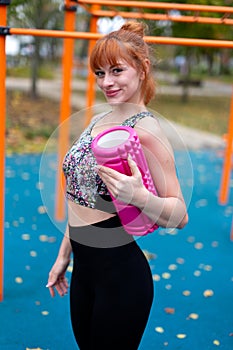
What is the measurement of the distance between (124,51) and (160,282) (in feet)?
8.23

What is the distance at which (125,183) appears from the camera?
55.6 inches

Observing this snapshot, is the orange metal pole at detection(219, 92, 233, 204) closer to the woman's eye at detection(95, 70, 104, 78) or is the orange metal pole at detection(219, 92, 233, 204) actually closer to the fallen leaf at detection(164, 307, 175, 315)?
the fallen leaf at detection(164, 307, 175, 315)

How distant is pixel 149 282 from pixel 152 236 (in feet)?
10.1

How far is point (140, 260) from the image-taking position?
1.71 metres

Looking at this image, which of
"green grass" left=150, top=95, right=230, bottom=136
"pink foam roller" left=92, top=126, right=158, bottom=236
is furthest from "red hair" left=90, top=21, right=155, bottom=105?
"green grass" left=150, top=95, right=230, bottom=136

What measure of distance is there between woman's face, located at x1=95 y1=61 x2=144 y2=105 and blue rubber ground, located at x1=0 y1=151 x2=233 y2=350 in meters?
0.51

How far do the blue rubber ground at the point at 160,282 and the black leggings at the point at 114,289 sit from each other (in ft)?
1.95

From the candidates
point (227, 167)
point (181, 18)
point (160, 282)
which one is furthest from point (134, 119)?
point (227, 167)

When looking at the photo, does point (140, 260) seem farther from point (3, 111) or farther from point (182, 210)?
point (3, 111)

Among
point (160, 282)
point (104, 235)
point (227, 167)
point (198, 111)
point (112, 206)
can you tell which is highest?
point (112, 206)

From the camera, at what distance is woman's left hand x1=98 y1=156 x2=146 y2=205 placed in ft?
4.64

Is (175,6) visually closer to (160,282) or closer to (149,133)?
(160,282)

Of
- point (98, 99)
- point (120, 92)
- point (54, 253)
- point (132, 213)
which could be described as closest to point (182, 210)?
point (132, 213)

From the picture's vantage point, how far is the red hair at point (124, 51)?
1.61m
